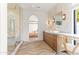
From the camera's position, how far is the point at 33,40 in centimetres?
281

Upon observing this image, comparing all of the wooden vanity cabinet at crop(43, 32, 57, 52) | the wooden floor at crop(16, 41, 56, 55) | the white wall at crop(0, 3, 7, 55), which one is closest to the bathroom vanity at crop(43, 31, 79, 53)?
the wooden vanity cabinet at crop(43, 32, 57, 52)

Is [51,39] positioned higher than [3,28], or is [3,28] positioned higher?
[3,28]

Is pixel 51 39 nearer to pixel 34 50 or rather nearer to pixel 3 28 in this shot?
pixel 34 50

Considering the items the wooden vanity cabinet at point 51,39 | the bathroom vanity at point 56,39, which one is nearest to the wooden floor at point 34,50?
the bathroom vanity at point 56,39

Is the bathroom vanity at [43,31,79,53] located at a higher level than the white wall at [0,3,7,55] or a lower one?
lower

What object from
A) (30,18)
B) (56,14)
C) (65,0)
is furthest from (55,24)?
(65,0)

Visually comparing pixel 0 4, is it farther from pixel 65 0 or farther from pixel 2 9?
pixel 65 0

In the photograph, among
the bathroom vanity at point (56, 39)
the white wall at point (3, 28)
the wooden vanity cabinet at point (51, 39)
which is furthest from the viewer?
the wooden vanity cabinet at point (51, 39)

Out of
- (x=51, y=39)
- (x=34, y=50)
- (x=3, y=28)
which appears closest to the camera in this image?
(x=3, y=28)

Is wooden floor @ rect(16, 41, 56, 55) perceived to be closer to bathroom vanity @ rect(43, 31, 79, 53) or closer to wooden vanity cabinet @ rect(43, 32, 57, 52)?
bathroom vanity @ rect(43, 31, 79, 53)

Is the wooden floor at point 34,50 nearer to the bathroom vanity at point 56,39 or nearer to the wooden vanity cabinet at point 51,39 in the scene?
the bathroom vanity at point 56,39

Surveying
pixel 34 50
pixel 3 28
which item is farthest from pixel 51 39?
pixel 3 28

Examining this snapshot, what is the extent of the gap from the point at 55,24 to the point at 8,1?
333 cm

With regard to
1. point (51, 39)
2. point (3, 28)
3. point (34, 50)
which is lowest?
point (51, 39)
